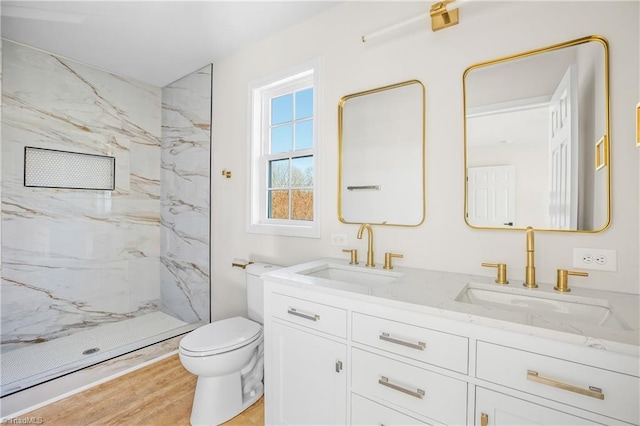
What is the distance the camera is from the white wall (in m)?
1.18

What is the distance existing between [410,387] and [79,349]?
267cm

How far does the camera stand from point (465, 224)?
149 cm

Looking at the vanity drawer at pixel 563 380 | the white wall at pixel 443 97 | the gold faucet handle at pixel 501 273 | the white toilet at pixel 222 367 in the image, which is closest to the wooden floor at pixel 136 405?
the white toilet at pixel 222 367

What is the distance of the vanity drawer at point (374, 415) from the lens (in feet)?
3.54

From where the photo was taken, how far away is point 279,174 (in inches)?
95.1

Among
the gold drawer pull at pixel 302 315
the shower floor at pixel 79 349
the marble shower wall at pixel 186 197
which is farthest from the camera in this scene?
the marble shower wall at pixel 186 197

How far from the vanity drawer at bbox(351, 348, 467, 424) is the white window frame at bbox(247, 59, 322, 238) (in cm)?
100

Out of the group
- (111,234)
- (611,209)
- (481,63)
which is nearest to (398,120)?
(481,63)

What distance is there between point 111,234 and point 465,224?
3116 mm

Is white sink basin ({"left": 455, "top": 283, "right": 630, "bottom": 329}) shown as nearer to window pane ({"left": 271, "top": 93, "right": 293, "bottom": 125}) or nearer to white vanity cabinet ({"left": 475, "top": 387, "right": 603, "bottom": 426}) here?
white vanity cabinet ({"left": 475, "top": 387, "right": 603, "bottom": 426})

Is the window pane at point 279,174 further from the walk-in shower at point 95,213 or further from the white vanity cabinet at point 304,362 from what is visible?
the white vanity cabinet at point 304,362

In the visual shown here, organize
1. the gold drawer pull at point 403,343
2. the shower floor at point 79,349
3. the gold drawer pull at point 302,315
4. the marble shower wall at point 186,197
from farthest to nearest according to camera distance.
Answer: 1. the marble shower wall at point 186,197
2. the shower floor at point 79,349
3. the gold drawer pull at point 302,315
4. the gold drawer pull at point 403,343

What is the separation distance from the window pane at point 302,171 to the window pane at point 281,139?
0.45ft

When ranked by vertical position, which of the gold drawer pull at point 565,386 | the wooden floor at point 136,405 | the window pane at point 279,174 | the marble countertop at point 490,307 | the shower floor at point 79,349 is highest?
the window pane at point 279,174
